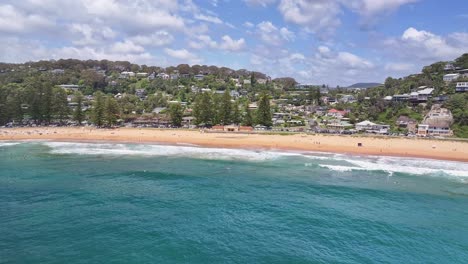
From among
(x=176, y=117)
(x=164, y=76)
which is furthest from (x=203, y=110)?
(x=164, y=76)

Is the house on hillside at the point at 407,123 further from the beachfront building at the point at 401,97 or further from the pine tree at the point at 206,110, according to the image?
the pine tree at the point at 206,110

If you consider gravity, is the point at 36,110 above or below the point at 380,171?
above

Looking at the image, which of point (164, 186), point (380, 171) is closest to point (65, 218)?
point (164, 186)

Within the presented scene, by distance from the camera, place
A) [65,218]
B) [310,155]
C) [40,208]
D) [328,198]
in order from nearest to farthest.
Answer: [65,218] < [40,208] < [328,198] < [310,155]

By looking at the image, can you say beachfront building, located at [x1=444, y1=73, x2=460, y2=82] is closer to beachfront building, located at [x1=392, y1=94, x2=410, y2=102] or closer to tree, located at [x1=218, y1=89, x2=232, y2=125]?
beachfront building, located at [x1=392, y1=94, x2=410, y2=102]

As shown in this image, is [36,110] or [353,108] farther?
[353,108]

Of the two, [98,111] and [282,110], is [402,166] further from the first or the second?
[98,111]

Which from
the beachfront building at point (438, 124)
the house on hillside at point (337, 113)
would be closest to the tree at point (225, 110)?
the house on hillside at point (337, 113)

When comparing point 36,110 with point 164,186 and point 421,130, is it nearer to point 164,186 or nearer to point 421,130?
point 164,186
